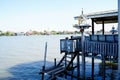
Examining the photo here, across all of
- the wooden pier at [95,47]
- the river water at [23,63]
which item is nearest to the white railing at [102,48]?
the wooden pier at [95,47]

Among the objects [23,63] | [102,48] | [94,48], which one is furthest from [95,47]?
[23,63]

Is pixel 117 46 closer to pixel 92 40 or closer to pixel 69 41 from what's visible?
pixel 92 40

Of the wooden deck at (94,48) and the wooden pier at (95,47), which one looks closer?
the wooden deck at (94,48)

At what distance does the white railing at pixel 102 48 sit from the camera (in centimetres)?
1742

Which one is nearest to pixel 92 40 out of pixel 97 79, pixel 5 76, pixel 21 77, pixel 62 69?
pixel 62 69

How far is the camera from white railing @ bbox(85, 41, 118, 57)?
17420 mm

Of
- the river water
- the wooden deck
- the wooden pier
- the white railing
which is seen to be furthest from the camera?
the river water

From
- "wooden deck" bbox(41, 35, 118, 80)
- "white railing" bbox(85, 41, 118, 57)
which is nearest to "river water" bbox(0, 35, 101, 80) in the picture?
"wooden deck" bbox(41, 35, 118, 80)

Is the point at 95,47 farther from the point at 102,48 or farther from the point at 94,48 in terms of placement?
the point at 102,48

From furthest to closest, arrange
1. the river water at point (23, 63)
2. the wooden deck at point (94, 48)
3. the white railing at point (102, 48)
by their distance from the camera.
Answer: the river water at point (23, 63), the wooden deck at point (94, 48), the white railing at point (102, 48)

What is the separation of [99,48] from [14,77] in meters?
16.1

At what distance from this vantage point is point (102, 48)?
18688 mm

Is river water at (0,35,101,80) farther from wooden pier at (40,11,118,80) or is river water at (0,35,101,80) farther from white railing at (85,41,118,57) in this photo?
white railing at (85,41,118,57)

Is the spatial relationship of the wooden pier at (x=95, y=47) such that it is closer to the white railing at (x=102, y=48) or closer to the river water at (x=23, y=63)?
the white railing at (x=102, y=48)
